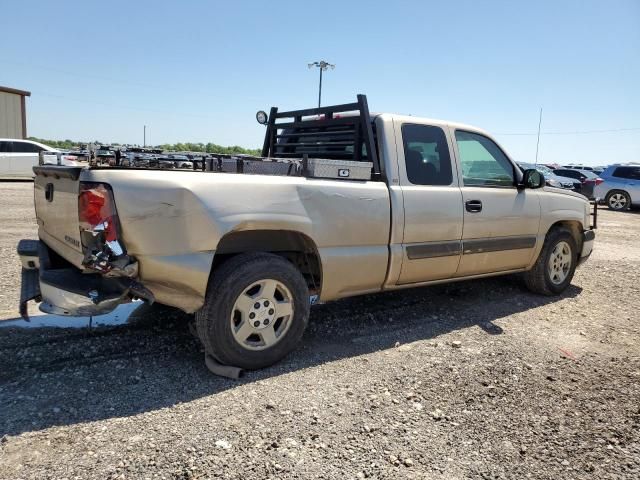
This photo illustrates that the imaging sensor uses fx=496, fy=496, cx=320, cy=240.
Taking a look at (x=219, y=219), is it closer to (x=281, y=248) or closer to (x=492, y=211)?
(x=281, y=248)

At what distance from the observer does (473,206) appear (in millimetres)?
4777

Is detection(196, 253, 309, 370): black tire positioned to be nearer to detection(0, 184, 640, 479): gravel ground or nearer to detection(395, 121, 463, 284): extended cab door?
detection(0, 184, 640, 479): gravel ground

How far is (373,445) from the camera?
2752 millimetres

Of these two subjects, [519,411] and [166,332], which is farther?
[166,332]

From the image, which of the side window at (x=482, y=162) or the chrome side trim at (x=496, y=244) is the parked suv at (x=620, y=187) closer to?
the chrome side trim at (x=496, y=244)

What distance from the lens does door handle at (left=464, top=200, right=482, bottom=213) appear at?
15.5 feet

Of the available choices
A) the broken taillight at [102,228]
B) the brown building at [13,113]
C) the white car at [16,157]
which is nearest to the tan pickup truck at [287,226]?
the broken taillight at [102,228]

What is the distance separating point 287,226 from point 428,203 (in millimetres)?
1471

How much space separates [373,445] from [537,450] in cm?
93

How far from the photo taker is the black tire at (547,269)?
18.9 feet

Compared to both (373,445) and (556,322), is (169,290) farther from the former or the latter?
(556,322)

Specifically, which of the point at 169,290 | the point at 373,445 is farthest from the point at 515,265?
the point at 169,290

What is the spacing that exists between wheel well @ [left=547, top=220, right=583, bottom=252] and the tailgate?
510cm

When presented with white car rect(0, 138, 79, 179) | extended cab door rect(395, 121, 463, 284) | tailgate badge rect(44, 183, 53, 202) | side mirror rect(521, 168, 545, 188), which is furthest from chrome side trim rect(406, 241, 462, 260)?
white car rect(0, 138, 79, 179)
